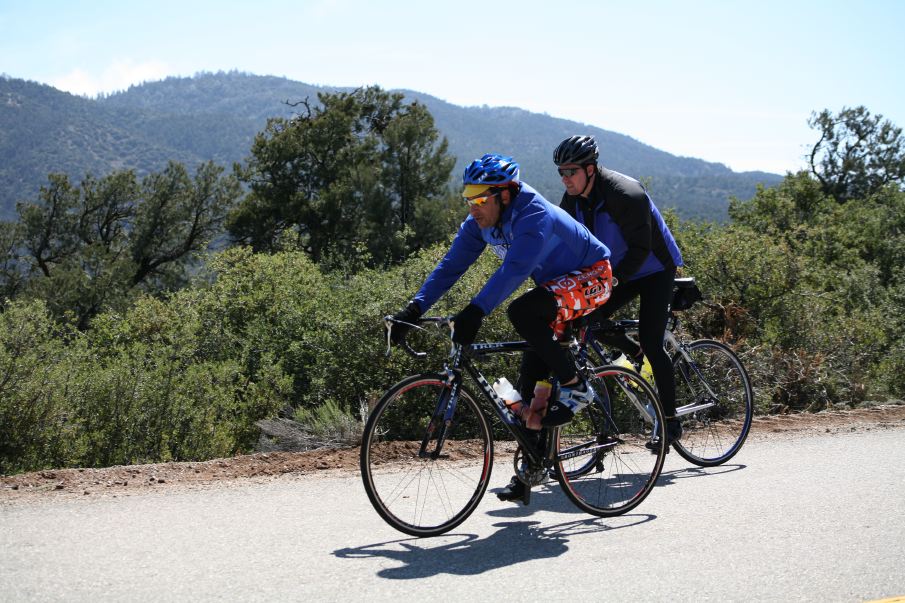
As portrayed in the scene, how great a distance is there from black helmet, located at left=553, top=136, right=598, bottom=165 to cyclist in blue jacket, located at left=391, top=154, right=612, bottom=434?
0.93 m

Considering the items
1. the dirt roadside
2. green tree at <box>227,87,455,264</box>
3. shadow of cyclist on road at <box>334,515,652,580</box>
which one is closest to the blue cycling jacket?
shadow of cyclist on road at <box>334,515,652,580</box>

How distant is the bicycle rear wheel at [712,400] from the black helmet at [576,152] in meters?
1.87

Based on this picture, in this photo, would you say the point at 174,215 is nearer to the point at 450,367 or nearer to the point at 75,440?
the point at 75,440

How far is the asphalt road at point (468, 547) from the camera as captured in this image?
3.58 m

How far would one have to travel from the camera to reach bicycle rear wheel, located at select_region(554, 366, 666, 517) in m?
4.99

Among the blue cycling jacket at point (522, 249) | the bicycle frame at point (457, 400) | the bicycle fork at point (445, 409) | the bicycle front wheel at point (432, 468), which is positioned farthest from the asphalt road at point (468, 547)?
the blue cycling jacket at point (522, 249)

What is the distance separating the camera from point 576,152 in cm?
547

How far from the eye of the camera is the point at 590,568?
3.91 m

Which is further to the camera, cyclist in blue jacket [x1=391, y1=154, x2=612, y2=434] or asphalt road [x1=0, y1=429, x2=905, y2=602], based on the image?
cyclist in blue jacket [x1=391, y1=154, x2=612, y2=434]

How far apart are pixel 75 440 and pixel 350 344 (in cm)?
294

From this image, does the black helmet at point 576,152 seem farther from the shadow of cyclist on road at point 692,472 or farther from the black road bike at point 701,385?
the shadow of cyclist on road at point 692,472

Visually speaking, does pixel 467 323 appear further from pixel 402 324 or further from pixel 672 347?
pixel 672 347

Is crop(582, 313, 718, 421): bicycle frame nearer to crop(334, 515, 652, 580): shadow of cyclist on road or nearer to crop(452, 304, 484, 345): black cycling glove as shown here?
crop(334, 515, 652, 580): shadow of cyclist on road

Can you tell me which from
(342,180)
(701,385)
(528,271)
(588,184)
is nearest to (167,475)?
(528,271)
